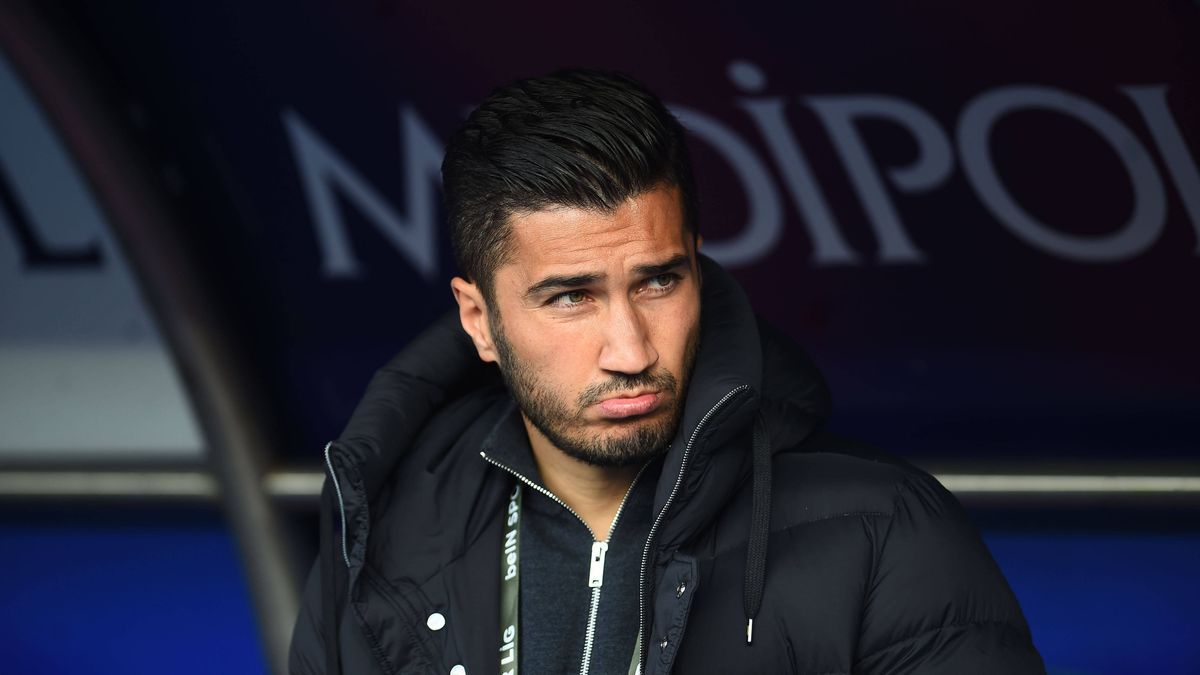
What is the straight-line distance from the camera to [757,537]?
163 cm

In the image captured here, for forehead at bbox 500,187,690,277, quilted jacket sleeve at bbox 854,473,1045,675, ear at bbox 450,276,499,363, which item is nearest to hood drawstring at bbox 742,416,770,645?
quilted jacket sleeve at bbox 854,473,1045,675

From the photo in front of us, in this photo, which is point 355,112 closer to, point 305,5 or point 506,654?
point 305,5

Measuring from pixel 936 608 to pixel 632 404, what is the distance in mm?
370

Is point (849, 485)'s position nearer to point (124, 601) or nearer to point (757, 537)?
point (757, 537)

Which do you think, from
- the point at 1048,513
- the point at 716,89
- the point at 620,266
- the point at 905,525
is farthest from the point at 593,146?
the point at 1048,513

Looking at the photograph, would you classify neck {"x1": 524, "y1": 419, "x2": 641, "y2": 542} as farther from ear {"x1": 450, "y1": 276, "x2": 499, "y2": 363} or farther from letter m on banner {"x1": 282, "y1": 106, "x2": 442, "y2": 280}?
letter m on banner {"x1": 282, "y1": 106, "x2": 442, "y2": 280}

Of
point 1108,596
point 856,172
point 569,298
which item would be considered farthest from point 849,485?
point 1108,596

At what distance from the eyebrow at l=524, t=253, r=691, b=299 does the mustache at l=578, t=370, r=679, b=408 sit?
104 mm

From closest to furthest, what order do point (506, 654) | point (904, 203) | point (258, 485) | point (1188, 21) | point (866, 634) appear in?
point (866, 634), point (506, 654), point (1188, 21), point (904, 203), point (258, 485)

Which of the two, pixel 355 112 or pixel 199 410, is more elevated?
pixel 355 112

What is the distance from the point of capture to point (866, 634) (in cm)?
160

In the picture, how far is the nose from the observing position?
1.62 metres

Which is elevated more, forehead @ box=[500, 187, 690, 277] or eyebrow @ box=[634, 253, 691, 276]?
forehead @ box=[500, 187, 690, 277]

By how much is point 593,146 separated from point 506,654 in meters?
0.57
